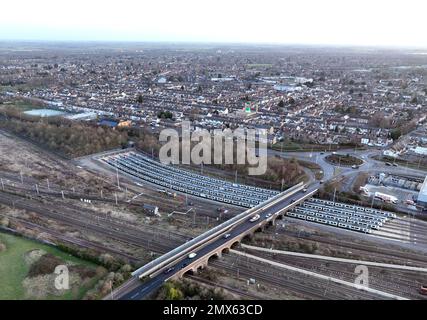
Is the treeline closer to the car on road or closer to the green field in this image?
the green field

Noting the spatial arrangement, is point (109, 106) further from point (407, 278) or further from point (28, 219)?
point (407, 278)

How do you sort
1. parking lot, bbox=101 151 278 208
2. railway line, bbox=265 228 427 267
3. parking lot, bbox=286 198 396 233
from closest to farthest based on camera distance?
railway line, bbox=265 228 427 267, parking lot, bbox=286 198 396 233, parking lot, bbox=101 151 278 208

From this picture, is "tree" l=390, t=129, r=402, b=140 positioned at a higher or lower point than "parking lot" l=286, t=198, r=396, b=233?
higher

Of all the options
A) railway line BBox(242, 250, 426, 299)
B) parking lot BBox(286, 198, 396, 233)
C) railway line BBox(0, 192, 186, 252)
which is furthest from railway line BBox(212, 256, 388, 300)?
parking lot BBox(286, 198, 396, 233)

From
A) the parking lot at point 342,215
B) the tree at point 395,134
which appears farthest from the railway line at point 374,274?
the tree at point 395,134

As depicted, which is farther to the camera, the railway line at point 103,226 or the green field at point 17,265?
the railway line at point 103,226

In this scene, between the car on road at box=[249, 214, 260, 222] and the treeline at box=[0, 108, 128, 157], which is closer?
the car on road at box=[249, 214, 260, 222]

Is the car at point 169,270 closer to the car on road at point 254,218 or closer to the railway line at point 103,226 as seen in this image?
the railway line at point 103,226

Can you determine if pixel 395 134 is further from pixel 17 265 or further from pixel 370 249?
pixel 17 265
